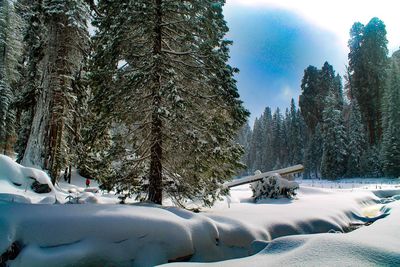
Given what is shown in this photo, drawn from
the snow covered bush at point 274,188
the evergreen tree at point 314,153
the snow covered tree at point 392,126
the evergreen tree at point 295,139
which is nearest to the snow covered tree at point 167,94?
the snow covered bush at point 274,188

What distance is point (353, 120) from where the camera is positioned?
142 feet

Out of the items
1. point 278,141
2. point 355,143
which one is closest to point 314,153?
point 355,143

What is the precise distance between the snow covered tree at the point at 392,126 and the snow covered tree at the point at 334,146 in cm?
530

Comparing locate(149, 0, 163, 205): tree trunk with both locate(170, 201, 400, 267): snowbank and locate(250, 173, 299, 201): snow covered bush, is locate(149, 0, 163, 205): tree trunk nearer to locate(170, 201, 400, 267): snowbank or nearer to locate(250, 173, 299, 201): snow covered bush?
locate(170, 201, 400, 267): snowbank

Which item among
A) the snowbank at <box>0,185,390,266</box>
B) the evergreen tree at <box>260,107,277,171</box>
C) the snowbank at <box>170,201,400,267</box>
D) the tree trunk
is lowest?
the snowbank at <box>0,185,390,266</box>

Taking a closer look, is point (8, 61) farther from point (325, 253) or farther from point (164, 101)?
point (325, 253)

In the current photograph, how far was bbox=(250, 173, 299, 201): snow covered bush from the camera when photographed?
15109mm

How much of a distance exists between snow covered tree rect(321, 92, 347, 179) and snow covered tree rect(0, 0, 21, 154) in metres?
38.0

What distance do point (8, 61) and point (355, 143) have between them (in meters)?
42.3

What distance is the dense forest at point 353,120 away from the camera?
38.6 m

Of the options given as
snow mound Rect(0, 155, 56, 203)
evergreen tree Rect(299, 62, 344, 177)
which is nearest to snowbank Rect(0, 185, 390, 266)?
snow mound Rect(0, 155, 56, 203)

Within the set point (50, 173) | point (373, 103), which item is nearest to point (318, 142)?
point (373, 103)

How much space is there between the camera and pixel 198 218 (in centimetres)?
646

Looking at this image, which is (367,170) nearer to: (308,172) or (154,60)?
(308,172)
